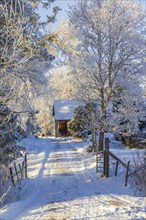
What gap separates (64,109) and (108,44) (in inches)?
1310

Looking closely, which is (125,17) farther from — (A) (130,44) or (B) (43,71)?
(B) (43,71)

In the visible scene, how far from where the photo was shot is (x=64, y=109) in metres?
53.6

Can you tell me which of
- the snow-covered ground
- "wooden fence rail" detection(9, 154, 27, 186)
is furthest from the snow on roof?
"wooden fence rail" detection(9, 154, 27, 186)

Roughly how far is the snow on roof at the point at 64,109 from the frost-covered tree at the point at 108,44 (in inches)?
1201

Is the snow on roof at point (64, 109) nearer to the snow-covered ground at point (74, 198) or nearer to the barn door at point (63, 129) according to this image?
the barn door at point (63, 129)

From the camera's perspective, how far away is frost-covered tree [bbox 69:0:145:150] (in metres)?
20.4

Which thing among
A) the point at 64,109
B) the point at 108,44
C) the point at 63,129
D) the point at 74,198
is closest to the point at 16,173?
the point at 74,198

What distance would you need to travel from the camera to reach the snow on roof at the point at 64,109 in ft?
172

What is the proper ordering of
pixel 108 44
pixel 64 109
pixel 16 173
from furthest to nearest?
1. pixel 64 109
2. pixel 108 44
3. pixel 16 173

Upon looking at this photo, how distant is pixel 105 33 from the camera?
2070 centimetres

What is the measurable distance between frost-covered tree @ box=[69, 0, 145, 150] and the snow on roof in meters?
30.5

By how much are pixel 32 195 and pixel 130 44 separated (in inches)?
502

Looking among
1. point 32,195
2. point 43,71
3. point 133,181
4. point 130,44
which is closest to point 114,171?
point 133,181

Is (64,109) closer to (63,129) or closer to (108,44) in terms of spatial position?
(63,129)
